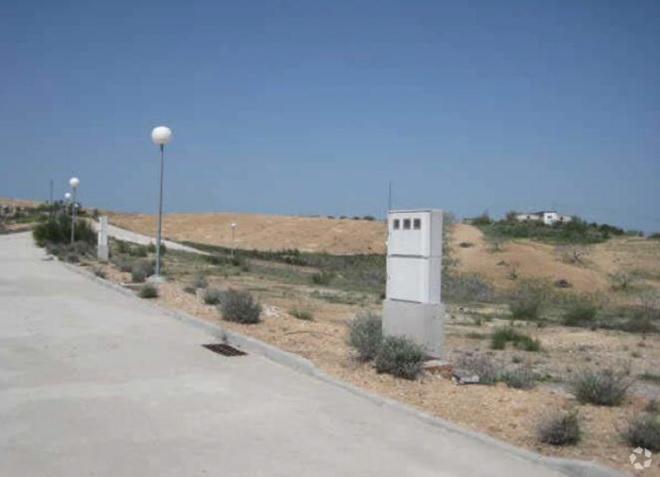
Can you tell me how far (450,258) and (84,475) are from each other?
162ft

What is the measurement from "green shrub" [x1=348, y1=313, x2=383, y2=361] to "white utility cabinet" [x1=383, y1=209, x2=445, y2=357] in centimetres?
21

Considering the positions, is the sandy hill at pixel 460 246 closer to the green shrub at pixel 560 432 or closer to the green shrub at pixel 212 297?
the green shrub at pixel 212 297

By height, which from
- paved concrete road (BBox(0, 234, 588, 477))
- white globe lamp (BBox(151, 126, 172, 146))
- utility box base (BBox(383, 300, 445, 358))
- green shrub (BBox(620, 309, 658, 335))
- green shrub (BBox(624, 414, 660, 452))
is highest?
white globe lamp (BBox(151, 126, 172, 146))

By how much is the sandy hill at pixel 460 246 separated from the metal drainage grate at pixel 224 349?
1434 inches

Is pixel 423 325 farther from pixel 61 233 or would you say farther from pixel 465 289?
pixel 61 233

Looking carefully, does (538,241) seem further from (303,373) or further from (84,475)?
(84,475)

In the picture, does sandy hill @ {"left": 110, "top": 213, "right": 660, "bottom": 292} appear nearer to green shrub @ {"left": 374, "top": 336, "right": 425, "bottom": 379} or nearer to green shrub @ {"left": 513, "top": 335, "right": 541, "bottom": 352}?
green shrub @ {"left": 513, "top": 335, "right": 541, "bottom": 352}

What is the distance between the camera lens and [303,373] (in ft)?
34.0

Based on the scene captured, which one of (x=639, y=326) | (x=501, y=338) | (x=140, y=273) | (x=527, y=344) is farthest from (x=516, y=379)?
(x=140, y=273)

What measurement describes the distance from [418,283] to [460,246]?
5044cm

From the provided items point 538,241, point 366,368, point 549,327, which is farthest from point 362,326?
point 538,241

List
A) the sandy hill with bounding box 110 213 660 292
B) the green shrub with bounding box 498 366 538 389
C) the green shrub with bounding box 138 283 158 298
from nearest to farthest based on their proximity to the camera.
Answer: the green shrub with bounding box 498 366 538 389 → the green shrub with bounding box 138 283 158 298 → the sandy hill with bounding box 110 213 660 292

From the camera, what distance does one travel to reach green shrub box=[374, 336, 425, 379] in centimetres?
981

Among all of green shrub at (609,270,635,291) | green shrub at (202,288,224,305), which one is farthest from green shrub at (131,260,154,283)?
green shrub at (609,270,635,291)
